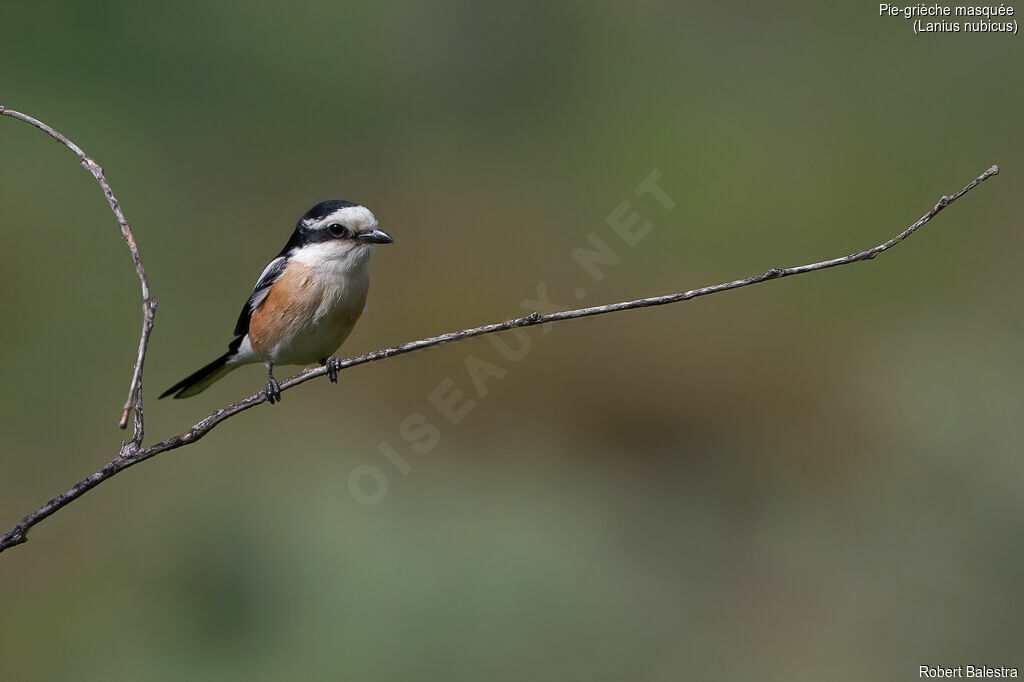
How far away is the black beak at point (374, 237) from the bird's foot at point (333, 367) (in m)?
0.55

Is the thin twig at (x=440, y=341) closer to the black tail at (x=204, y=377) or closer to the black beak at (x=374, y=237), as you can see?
the black beak at (x=374, y=237)

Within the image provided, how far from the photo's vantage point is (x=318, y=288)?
13.6ft

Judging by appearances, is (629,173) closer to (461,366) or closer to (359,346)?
(461,366)

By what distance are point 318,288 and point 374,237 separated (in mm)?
367

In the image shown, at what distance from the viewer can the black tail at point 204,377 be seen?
4582 mm

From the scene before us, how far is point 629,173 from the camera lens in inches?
424

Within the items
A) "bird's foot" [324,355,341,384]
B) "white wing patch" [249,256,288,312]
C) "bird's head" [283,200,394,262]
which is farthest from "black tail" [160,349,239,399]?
"bird's head" [283,200,394,262]

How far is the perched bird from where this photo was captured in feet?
13.4

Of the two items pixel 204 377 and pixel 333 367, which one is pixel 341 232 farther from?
pixel 204 377

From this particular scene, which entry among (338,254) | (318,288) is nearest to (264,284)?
(318,288)

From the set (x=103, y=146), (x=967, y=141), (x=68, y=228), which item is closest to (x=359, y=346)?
(x=68, y=228)

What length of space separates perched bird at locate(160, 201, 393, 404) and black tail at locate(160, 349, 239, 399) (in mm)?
291

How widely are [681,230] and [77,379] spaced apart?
6.35m

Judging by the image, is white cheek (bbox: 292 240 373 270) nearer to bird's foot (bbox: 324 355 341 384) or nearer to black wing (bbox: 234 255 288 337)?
black wing (bbox: 234 255 288 337)
